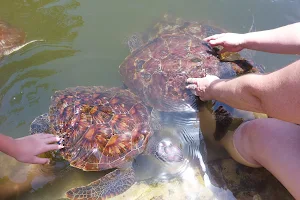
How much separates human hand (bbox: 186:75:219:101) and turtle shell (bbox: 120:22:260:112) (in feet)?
0.24

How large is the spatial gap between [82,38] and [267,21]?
2.18 metres

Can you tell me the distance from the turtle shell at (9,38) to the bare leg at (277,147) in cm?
243

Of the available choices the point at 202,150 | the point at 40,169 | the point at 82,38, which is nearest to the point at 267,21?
the point at 202,150

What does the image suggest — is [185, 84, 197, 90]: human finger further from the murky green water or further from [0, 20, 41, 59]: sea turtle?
[0, 20, 41, 59]: sea turtle

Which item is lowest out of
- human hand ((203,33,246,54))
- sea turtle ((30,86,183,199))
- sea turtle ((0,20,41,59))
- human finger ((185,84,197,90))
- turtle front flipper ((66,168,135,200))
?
turtle front flipper ((66,168,135,200))

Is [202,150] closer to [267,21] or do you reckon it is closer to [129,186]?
[129,186]

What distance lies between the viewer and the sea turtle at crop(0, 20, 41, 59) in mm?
2922

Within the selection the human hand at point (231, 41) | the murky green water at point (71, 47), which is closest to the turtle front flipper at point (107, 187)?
the murky green water at point (71, 47)

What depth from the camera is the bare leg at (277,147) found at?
1.58 meters

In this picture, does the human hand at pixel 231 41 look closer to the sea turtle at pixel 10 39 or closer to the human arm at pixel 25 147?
the human arm at pixel 25 147

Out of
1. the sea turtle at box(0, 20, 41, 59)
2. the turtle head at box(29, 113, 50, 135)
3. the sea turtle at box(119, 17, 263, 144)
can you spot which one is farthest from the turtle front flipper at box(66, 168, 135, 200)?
the sea turtle at box(0, 20, 41, 59)

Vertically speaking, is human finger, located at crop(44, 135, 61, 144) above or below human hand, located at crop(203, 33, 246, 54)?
below

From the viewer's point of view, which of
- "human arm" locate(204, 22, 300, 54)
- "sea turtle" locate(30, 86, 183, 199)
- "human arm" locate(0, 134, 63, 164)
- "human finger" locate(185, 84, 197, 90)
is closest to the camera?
"human arm" locate(0, 134, 63, 164)

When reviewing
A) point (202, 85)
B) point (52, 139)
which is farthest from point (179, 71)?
point (52, 139)
